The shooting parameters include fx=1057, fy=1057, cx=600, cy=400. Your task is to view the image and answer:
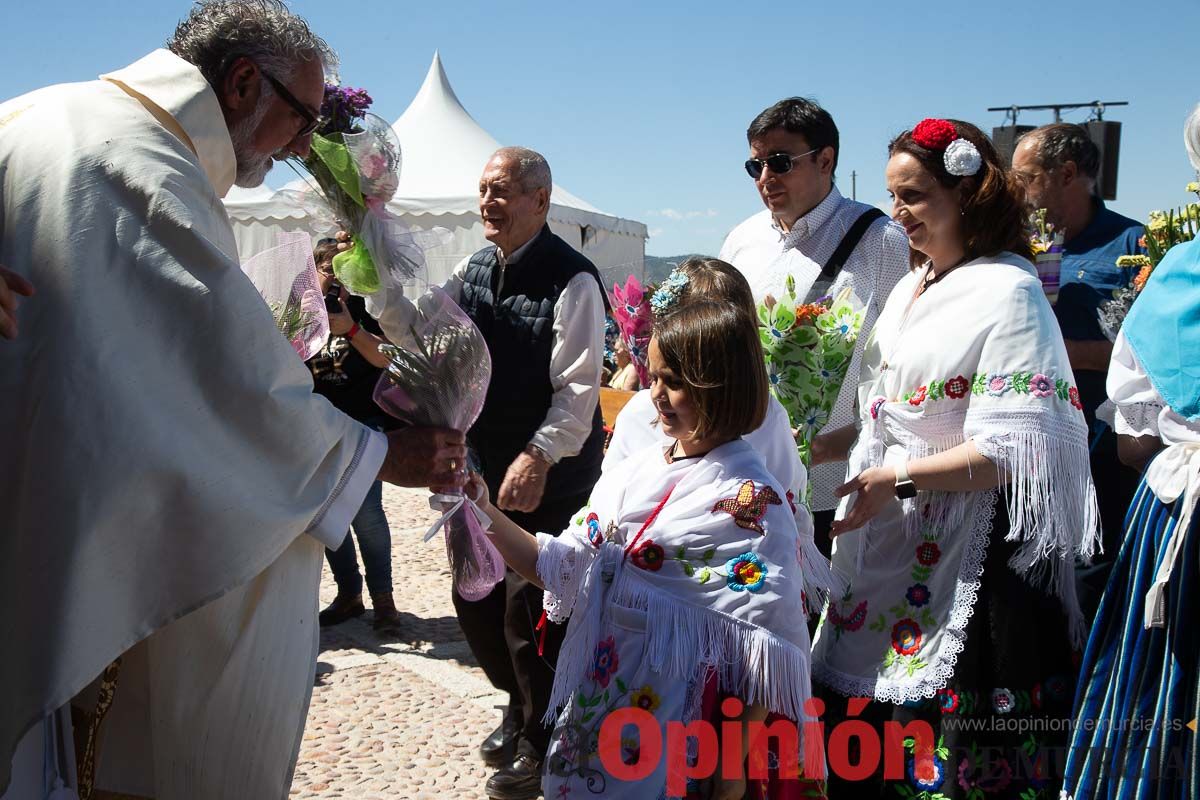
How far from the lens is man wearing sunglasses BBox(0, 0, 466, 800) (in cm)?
191

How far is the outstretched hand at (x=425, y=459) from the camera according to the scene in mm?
2328

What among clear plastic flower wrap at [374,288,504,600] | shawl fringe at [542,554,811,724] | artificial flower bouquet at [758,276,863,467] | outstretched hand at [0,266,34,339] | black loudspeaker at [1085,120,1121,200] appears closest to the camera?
outstretched hand at [0,266,34,339]

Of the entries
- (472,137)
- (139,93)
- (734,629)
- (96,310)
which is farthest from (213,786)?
(472,137)

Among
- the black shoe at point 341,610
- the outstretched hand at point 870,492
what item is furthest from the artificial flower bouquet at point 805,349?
the black shoe at point 341,610

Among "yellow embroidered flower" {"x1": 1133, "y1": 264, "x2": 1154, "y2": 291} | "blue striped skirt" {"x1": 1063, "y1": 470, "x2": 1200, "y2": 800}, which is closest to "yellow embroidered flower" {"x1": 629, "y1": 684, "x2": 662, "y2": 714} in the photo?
"blue striped skirt" {"x1": 1063, "y1": 470, "x2": 1200, "y2": 800}

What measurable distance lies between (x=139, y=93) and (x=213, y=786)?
57.5 inches

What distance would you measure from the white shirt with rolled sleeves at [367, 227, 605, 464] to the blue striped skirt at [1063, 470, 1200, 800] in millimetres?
1879

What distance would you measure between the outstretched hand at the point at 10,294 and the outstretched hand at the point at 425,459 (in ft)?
2.52

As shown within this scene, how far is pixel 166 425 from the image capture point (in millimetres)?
1962

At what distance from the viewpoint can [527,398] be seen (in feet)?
13.6

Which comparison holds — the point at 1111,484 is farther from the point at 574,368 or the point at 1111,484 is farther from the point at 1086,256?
the point at 574,368

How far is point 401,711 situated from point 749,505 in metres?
2.76

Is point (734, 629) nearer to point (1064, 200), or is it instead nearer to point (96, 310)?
point (96, 310)

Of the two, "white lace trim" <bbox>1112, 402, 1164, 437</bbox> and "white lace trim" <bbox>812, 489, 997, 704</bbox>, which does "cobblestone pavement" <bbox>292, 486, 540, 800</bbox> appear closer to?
"white lace trim" <bbox>812, 489, 997, 704</bbox>
